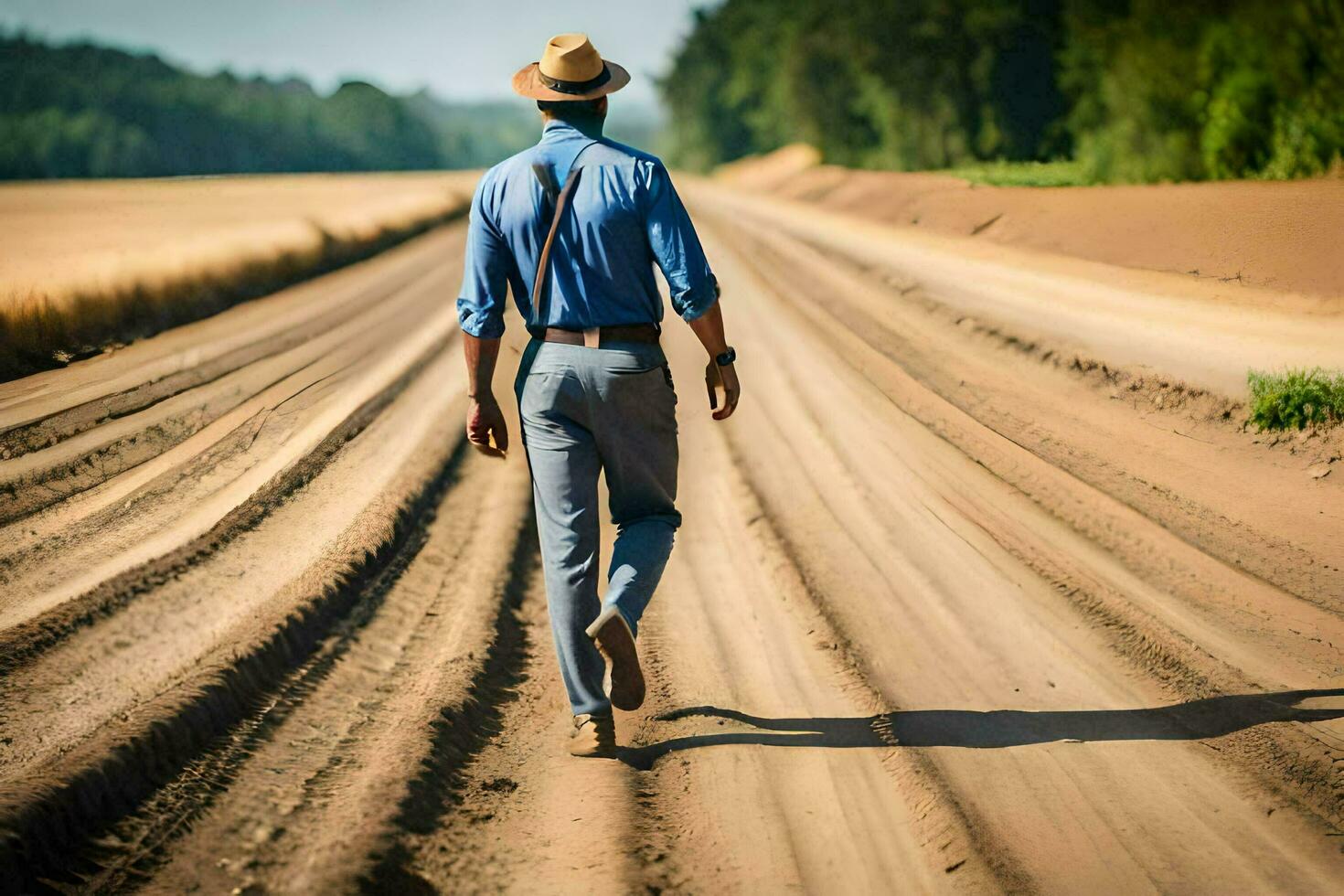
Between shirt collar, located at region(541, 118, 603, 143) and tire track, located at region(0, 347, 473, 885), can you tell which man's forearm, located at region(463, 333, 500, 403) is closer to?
shirt collar, located at region(541, 118, 603, 143)

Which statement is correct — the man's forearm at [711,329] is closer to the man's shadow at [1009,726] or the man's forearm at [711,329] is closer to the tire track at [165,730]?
the man's shadow at [1009,726]

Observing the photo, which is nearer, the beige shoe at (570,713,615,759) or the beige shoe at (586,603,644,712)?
the beige shoe at (586,603,644,712)

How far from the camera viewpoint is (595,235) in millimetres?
3229

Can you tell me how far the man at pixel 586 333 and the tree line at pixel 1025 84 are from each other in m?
10.8

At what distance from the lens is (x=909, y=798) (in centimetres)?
312

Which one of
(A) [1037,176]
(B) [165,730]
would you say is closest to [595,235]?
(B) [165,730]

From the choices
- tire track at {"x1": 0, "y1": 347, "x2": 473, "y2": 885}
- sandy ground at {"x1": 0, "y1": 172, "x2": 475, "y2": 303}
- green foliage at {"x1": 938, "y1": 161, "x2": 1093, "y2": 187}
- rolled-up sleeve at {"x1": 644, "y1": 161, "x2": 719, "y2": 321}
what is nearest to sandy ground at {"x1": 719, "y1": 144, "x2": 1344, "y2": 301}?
green foliage at {"x1": 938, "y1": 161, "x2": 1093, "y2": 187}

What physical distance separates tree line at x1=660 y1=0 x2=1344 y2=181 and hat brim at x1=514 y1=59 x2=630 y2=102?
10.6 metres

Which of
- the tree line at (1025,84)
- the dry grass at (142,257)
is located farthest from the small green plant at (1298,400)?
the dry grass at (142,257)

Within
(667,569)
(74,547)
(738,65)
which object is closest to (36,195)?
(74,547)

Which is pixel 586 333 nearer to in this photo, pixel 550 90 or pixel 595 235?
pixel 595 235

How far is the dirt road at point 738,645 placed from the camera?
2.87 metres

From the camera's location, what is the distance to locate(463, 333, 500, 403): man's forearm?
3.41m

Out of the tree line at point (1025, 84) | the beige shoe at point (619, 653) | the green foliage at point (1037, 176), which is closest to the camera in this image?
the beige shoe at point (619, 653)
